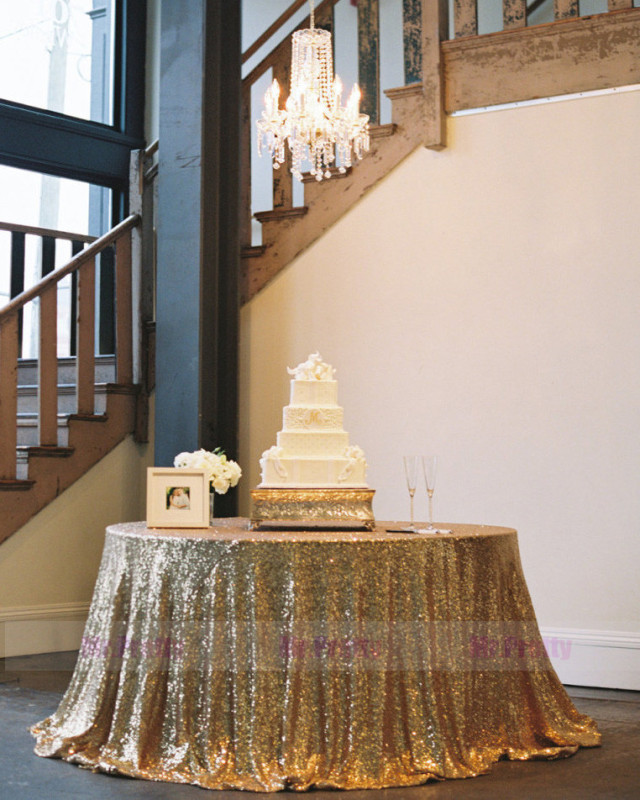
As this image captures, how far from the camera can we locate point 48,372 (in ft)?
16.9

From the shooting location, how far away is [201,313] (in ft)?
17.0

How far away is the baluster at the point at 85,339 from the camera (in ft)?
17.6

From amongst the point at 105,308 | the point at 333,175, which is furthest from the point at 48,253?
the point at 333,175

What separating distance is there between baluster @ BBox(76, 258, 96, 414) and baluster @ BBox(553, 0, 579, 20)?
270 centimetres

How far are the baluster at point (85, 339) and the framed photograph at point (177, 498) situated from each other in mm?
2093

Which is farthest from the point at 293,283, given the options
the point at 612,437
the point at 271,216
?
the point at 612,437

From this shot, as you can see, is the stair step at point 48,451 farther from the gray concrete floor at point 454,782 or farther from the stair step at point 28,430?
the gray concrete floor at point 454,782

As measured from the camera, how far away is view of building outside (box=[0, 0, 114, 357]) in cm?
659

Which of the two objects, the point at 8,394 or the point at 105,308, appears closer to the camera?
the point at 8,394

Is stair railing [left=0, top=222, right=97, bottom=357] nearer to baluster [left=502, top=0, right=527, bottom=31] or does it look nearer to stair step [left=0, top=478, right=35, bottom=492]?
stair step [left=0, top=478, right=35, bottom=492]

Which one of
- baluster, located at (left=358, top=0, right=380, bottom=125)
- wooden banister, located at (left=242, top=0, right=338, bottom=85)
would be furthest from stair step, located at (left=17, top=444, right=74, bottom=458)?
baluster, located at (left=358, top=0, right=380, bottom=125)

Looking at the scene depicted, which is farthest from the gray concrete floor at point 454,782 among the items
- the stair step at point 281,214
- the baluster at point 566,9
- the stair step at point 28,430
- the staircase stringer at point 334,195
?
the baluster at point 566,9

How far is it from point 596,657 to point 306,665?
77.9 inches

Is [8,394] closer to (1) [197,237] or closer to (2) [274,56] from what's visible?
(1) [197,237]
